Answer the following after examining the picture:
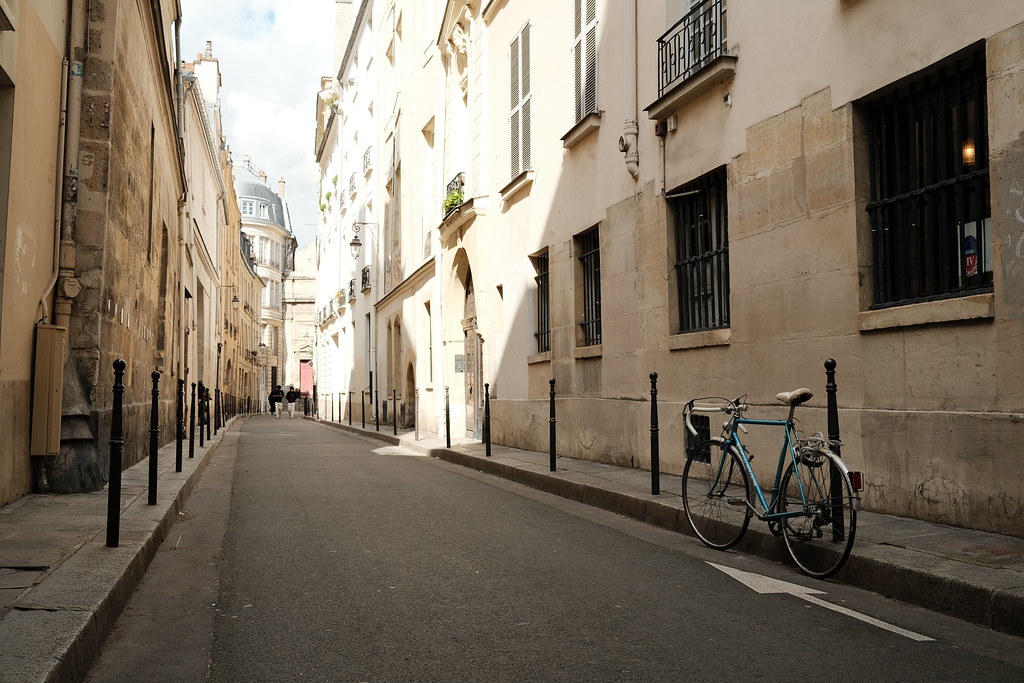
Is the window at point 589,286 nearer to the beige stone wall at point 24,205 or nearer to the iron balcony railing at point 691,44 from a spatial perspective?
the iron balcony railing at point 691,44

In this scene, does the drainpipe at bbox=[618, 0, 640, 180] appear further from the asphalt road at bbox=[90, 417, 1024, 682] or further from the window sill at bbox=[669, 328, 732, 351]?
the asphalt road at bbox=[90, 417, 1024, 682]

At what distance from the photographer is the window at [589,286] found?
41.4 ft

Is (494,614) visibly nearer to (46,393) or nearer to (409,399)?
(46,393)

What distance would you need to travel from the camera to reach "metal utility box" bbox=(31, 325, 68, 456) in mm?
7738

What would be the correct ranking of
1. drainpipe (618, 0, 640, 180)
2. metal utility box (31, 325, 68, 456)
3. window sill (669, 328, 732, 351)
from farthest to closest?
drainpipe (618, 0, 640, 180)
window sill (669, 328, 732, 351)
metal utility box (31, 325, 68, 456)

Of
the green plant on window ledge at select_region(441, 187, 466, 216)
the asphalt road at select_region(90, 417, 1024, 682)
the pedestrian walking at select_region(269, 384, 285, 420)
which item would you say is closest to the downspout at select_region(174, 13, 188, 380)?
the green plant on window ledge at select_region(441, 187, 466, 216)

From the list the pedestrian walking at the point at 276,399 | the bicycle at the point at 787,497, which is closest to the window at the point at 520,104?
the bicycle at the point at 787,497

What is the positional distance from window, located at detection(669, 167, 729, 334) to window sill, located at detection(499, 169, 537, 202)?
4.83 metres

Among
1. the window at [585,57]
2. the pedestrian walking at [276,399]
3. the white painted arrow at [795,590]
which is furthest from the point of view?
the pedestrian walking at [276,399]

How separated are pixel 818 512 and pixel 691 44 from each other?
19.7 feet

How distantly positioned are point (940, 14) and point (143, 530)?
6.28 m

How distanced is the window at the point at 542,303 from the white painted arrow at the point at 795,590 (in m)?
8.85

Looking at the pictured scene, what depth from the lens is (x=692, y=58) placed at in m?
9.90

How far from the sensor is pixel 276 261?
72125 mm
